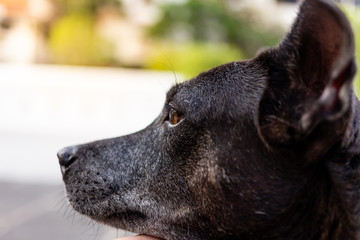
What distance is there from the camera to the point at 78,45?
13773mm

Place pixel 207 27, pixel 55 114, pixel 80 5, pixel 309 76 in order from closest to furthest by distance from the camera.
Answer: pixel 309 76
pixel 55 114
pixel 207 27
pixel 80 5

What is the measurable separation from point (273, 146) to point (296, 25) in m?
0.49

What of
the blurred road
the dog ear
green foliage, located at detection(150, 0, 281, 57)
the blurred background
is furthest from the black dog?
green foliage, located at detection(150, 0, 281, 57)

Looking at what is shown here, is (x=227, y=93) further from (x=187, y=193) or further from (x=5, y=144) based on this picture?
(x=5, y=144)

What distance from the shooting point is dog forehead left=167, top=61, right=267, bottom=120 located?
232 cm

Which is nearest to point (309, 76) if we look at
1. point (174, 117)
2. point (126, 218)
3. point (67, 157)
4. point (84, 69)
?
point (174, 117)

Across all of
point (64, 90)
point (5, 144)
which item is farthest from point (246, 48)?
point (5, 144)

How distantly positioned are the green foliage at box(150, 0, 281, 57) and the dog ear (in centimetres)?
1265

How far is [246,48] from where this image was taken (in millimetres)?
15602

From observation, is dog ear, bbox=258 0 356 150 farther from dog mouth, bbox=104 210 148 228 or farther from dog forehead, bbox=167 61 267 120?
dog mouth, bbox=104 210 148 228

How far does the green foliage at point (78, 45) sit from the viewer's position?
13.8 m

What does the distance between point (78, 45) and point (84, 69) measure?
3.07m

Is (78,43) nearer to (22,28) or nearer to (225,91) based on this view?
(22,28)

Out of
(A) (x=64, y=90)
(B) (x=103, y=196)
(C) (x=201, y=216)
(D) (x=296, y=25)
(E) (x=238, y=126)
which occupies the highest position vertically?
(D) (x=296, y=25)
